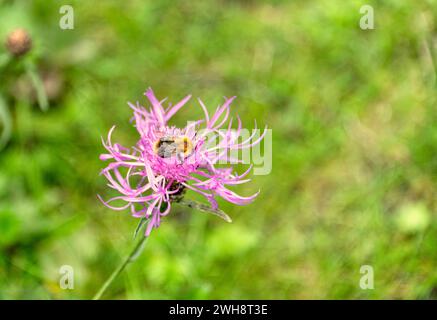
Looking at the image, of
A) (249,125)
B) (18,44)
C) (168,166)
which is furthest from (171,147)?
(249,125)

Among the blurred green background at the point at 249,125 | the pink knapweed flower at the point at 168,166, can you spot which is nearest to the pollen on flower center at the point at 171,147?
the pink knapweed flower at the point at 168,166

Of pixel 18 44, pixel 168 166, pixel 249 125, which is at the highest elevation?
pixel 18 44

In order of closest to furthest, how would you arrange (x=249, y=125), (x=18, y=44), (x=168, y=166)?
(x=168, y=166) < (x=18, y=44) < (x=249, y=125)

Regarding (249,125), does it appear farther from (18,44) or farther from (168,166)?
(168,166)

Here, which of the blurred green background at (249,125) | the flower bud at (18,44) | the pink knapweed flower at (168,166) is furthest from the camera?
the blurred green background at (249,125)

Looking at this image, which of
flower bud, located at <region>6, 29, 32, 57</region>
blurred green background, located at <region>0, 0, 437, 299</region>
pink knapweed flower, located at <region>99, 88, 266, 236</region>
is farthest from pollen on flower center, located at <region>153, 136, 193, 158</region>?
flower bud, located at <region>6, 29, 32, 57</region>

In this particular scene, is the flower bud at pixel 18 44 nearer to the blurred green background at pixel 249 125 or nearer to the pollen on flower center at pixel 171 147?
the blurred green background at pixel 249 125
